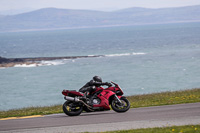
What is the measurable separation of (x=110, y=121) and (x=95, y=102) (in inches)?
78.8

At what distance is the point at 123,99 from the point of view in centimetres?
1475

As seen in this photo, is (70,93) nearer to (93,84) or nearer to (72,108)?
(72,108)

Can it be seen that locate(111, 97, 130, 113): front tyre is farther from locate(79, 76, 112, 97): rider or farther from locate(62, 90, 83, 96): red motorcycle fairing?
locate(62, 90, 83, 96): red motorcycle fairing

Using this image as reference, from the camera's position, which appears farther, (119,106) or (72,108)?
(119,106)

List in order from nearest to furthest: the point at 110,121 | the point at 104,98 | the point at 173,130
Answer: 1. the point at 173,130
2. the point at 110,121
3. the point at 104,98

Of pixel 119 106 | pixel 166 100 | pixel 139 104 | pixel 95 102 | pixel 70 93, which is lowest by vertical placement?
pixel 166 100

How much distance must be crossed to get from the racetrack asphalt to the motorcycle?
10.6 inches

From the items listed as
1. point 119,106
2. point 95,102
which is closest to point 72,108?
point 95,102

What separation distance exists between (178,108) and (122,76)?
47575 millimetres

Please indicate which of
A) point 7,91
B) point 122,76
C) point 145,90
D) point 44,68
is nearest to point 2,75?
point 44,68

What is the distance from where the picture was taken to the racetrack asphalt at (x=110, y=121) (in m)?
11.6

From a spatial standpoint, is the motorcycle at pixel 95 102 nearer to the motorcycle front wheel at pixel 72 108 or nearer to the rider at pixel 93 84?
the motorcycle front wheel at pixel 72 108

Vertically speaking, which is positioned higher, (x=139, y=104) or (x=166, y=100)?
(x=139, y=104)

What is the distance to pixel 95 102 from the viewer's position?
14.4 metres
